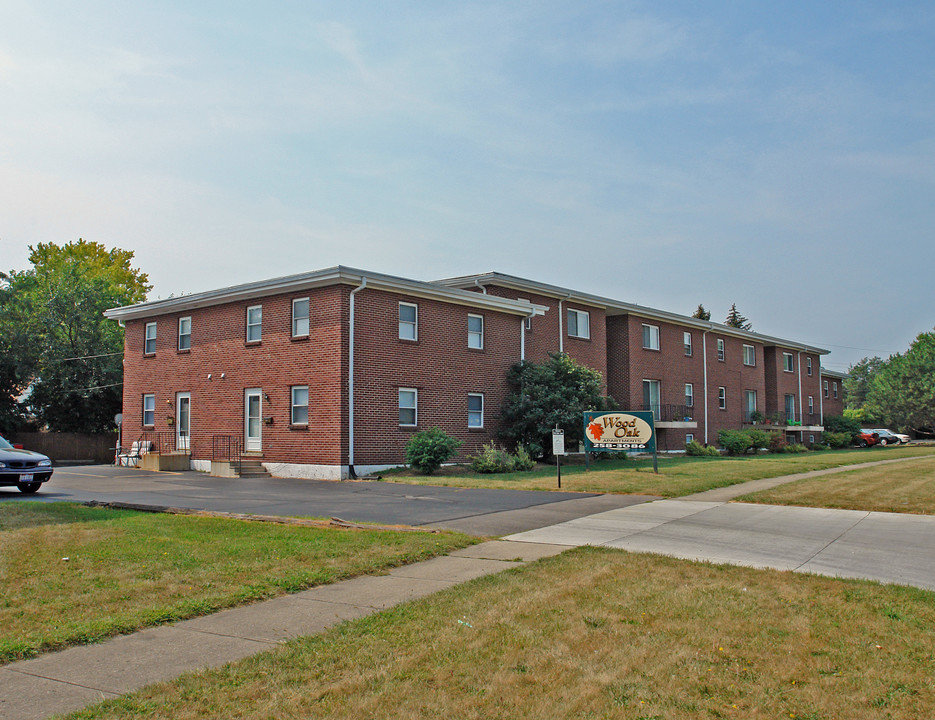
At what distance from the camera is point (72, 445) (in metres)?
38.2

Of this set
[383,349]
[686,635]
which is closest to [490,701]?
[686,635]

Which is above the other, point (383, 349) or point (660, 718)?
point (383, 349)

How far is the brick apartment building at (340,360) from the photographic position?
2264 centimetres

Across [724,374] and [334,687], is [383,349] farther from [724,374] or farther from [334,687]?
[724,374]

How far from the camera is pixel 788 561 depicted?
930cm

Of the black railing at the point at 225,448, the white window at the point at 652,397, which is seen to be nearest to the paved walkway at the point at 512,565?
the black railing at the point at 225,448

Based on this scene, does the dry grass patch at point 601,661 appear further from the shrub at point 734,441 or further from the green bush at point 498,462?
the shrub at point 734,441

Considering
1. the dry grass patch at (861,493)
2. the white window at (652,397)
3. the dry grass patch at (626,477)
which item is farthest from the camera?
the white window at (652,397)

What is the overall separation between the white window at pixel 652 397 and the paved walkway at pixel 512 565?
19213 mm

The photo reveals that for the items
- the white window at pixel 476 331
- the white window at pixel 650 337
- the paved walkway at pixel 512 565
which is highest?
the white window at pixel 650 337

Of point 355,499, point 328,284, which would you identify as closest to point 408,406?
point 328,284

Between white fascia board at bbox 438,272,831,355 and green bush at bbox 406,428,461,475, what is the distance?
781 cm

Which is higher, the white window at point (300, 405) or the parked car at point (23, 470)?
the white window at point (300, 405)

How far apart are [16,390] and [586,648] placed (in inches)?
1669
